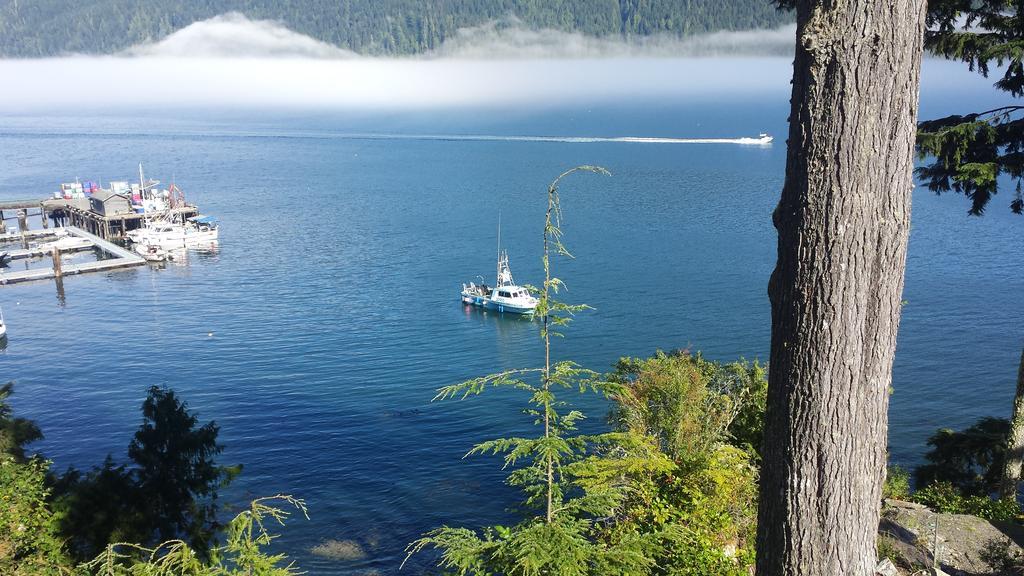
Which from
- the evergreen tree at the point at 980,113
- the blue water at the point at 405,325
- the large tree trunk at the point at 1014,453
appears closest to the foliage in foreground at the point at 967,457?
the large tree trunk at the point at 1014,453

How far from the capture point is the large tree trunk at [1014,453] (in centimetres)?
1123

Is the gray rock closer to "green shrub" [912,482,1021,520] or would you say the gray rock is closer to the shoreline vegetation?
the shoreline vegetation

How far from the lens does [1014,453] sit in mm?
11461

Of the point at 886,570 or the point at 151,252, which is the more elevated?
the point at 886,570

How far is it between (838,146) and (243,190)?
81995mm

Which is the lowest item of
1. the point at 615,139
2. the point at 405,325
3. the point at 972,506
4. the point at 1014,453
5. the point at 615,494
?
the point at 405,325

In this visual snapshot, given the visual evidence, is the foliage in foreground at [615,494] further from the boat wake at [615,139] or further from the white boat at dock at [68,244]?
the boat wake at [615,139]

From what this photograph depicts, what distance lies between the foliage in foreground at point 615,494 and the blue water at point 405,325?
7391 millimetres

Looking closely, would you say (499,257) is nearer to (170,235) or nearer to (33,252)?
(170,235)

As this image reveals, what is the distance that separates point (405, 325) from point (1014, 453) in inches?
1094

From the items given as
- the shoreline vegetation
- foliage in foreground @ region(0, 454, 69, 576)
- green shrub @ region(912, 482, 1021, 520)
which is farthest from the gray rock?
foliage in foreground @ region(0, 454, 69, 576)

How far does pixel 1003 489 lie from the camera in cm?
1143

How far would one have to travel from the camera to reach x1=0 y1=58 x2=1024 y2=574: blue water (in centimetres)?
2322

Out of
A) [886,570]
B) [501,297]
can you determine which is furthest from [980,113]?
[501,297]
